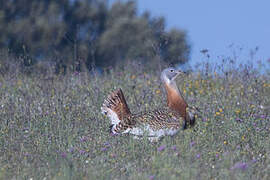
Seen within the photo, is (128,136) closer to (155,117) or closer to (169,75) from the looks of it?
(155,117)

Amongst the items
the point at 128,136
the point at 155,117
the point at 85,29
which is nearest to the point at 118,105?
the point at 128,136

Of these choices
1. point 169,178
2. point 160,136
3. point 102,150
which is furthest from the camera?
point 160,136

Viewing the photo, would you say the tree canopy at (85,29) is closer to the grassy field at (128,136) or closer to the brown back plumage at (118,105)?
the grassy field at (128,136)

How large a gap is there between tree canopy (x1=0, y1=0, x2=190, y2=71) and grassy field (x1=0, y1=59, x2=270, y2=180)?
12582 millimetres

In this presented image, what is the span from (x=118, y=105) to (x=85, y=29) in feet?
62.5

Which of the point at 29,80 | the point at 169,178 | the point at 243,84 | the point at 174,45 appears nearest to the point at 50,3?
the point at 174,45

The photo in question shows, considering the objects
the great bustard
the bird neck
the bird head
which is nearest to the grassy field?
the great bustard

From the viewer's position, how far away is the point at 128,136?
22.8 feet

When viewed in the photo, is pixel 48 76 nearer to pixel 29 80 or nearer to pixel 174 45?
pixel 29 80

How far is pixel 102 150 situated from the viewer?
6.19 metres

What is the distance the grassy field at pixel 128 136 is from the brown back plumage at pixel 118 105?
32 centimetres

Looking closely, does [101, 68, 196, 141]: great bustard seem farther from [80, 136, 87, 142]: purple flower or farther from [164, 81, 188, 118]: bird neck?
[80, 136, 87, 142]: purple flower

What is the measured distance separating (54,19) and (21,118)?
17.4m

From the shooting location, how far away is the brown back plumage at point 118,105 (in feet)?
23.9
